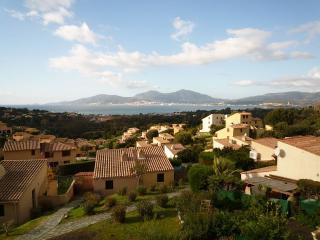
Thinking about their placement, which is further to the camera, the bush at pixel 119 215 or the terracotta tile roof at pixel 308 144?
the terracotta tile roof at pixel 308 144

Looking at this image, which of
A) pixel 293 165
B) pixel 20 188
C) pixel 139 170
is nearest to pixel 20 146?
pixel 20 188

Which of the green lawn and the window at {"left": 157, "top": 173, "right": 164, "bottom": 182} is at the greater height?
the window at {"left": 157, "top": 173, "right": 164, "bottom": 182}

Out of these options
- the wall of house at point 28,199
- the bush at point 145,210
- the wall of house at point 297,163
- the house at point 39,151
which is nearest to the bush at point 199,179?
the bush at point 145,210

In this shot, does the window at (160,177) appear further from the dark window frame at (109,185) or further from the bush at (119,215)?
the bush at (119,215)

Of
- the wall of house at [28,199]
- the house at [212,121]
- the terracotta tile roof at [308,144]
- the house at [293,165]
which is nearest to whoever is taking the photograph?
the house at [293,165]

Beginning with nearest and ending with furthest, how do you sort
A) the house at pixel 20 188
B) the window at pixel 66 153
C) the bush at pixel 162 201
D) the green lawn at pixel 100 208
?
the bush at pixel 162 201 < the green lawn at pixel 100 208 < the house at pixel 20 188 < the window at pixel 66 153

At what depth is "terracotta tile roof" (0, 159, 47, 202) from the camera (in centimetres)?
2392

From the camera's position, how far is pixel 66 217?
22641mm

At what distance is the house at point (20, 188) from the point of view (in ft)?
77.3

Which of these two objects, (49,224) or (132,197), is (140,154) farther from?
(49,224)

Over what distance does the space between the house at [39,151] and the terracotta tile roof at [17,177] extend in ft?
63.5

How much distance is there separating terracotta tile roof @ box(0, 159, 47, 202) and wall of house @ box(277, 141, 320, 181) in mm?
19719

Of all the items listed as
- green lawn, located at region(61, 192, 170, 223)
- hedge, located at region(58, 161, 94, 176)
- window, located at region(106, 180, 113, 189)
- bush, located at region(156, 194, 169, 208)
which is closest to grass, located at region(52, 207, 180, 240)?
bush, located at region(156, 194, 169, 208)

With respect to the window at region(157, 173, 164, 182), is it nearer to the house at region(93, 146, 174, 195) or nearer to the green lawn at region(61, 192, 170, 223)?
the house at region(93, 146, 174, 195)
